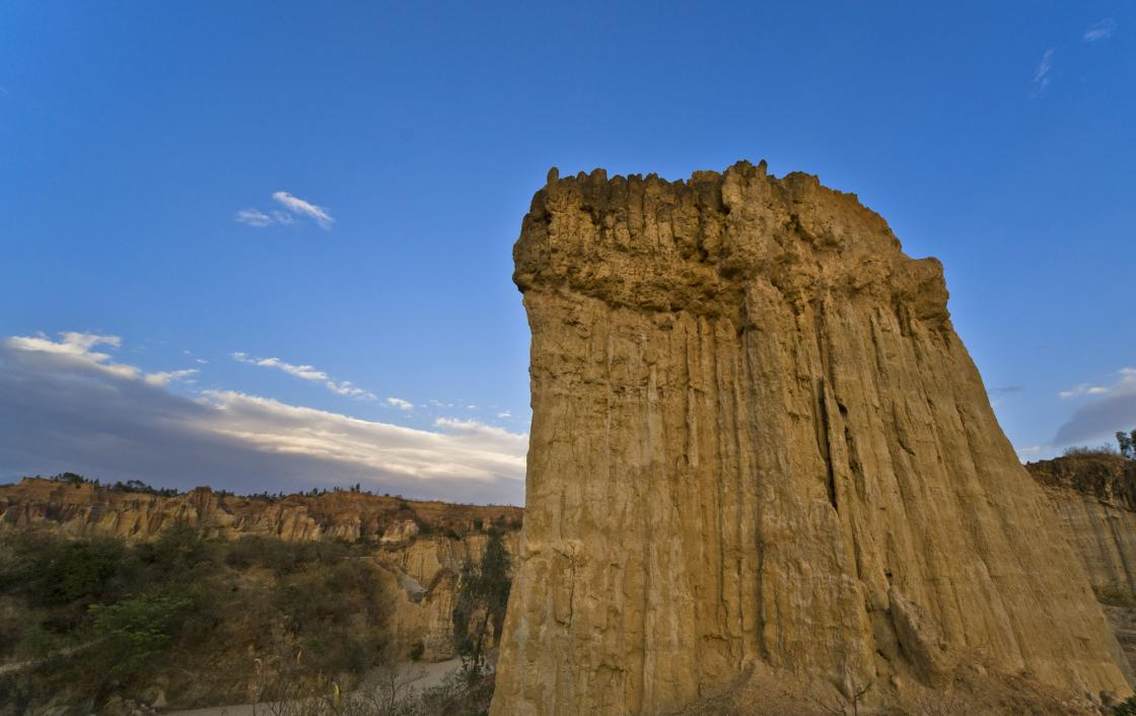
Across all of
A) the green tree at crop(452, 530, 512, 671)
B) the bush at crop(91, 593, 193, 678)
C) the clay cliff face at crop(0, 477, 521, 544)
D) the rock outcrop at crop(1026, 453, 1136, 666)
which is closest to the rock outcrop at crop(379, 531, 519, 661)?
the green tree at crop(452, 530, 512, 671)

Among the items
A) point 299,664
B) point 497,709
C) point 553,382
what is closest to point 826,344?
point 553,382

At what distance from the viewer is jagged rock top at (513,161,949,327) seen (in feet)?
40.7

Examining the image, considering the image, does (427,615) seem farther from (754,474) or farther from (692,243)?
(692,243)

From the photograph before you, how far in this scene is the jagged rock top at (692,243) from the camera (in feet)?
40.7

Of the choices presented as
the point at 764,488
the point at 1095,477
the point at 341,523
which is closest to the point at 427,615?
the point at 764,488

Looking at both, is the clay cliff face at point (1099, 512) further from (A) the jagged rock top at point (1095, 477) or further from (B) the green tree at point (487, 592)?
(B) the green tree at point (487, 592)

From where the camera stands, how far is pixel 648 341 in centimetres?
1233

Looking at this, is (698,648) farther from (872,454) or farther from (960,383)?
(960,383)

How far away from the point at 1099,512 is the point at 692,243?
2864 cm

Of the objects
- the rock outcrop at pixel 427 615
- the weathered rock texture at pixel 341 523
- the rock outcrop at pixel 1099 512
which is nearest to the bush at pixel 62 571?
the weathered rock texture at pixel 341 523

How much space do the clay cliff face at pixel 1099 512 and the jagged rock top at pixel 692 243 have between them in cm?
2325

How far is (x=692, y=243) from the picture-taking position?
41.5 ft

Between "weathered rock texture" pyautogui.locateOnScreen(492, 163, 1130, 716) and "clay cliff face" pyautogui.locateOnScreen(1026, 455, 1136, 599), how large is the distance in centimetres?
2068

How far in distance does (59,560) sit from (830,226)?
1350 inches
